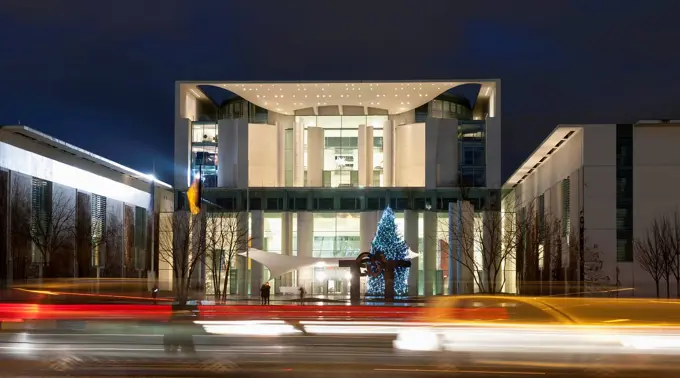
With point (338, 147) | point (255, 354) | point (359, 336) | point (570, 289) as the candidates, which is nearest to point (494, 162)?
point (338, 147)

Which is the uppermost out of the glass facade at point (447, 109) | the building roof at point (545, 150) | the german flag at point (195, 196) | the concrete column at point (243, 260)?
the glass facade at point (447, 109)

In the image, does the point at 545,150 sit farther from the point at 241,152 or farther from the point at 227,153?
the point at 227,153

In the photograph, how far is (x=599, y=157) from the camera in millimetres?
50625

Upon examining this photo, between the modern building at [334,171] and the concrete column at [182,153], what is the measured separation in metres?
0.08

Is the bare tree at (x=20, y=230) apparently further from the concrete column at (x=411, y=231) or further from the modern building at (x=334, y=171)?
the concrete column at (x=411, y=231)

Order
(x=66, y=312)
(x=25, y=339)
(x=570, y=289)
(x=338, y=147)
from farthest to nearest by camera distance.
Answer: (x=338, y=147), (x=570, y=289), (x=66, y=312), (x=25, y=339)

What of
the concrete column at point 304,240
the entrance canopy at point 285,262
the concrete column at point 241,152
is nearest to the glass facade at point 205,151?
Answer: the concrete column at point 241,152

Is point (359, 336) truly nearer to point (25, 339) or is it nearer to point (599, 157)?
point (25, 339)

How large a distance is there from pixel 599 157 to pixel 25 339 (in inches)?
1398

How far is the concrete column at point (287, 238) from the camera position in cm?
7425

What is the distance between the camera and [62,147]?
69.1 m

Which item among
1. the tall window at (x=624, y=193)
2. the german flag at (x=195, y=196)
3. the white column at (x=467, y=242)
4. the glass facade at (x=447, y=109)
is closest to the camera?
the tall window at (x=624, y=193)

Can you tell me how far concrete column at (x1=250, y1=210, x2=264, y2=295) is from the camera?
240 ft

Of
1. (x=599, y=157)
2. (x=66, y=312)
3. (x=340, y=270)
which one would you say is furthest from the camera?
(x=340, y=270)
